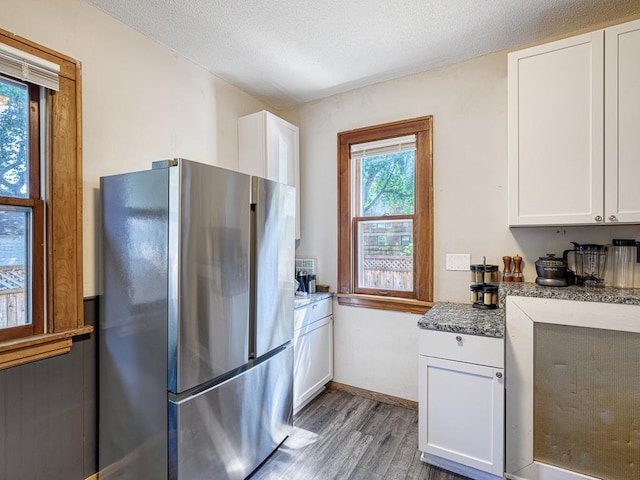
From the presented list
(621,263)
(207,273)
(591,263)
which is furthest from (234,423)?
(621,263)

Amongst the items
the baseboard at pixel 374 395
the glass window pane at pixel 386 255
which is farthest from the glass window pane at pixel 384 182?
the baseboard at pixel 374 395

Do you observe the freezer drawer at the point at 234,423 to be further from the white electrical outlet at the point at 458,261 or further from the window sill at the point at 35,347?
the white electrical outlet at the point at 458,261

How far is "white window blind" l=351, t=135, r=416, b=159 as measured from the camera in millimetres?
2611

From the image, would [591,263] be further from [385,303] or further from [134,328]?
[134,328]

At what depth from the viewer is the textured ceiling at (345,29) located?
179cm

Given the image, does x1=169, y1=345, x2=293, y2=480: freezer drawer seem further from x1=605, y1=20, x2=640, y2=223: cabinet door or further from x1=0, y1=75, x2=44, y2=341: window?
x1=605, y1=20, x2=640, y2=223: cabinet door

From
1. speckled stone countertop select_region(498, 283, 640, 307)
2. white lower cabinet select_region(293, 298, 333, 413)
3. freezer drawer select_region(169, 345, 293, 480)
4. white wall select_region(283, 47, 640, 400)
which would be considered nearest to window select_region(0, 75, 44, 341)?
freezer drawer select_region(169, 345, 293, 480)

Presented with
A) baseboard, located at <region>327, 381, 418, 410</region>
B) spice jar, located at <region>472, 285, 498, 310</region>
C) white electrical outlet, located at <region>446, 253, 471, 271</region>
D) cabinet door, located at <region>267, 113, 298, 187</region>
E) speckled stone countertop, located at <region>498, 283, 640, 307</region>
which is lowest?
baseboard, located at <region>327, 381, 418, 410</region>

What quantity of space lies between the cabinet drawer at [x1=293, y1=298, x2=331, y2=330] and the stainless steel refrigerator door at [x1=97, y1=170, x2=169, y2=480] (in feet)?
3.31

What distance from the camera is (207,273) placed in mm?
1539

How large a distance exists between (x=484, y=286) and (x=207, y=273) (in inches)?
70.0

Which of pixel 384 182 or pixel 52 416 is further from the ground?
pixel 384 182

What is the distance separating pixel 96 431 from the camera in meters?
1.74

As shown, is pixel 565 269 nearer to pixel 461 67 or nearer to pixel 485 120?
pixel 485 120
